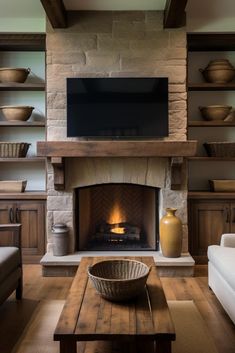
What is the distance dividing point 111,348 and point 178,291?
1.21 meters

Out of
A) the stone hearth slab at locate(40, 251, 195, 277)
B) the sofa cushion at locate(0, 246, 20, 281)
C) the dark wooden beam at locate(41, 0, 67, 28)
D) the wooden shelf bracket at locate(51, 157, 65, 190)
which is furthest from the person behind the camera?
the wooden shelf bracket at locate(51, 157, 65, 190)

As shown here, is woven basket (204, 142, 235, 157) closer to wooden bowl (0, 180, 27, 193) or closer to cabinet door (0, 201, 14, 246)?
wooden bowl (0, 180, 27, 193)

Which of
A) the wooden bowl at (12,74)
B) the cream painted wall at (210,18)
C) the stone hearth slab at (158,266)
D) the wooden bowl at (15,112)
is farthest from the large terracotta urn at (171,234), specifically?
the wooden bowl at (12,74)

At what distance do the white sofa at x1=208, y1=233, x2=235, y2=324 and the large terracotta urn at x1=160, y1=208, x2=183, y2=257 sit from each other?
25.0 inches

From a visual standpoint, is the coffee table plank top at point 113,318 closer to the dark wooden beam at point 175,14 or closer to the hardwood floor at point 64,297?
the hardwood floor at point 64,297

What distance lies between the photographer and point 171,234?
377cm

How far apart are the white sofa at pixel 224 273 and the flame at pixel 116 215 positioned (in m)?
1.38

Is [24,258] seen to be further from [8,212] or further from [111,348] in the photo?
[111,348]

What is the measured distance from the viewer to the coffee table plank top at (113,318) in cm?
164

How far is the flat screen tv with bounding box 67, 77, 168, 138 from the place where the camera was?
389 cm

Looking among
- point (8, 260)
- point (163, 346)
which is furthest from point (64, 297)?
point (163, 346)

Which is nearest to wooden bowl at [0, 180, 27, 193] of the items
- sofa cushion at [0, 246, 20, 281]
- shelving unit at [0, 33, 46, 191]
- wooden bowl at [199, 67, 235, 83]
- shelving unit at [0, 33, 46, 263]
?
shelving unit at [0, 33, 46, 263]

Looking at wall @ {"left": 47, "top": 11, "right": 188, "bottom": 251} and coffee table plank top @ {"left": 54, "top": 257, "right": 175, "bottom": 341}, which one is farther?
wall @ {"left": 47, "top": 11, "right": 188, "bottom": 251}

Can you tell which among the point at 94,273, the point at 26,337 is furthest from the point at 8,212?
the point at 94,273
